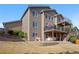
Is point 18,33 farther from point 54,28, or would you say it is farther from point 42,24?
point 54,28

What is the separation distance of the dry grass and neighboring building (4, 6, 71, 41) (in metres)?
0.15

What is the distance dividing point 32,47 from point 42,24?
1.79ft

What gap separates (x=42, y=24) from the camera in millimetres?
26188

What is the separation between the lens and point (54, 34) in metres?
26.2

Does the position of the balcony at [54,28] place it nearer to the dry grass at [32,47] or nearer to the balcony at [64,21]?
the balcony at [64,21]

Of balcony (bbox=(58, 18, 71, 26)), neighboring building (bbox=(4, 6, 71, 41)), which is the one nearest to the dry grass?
neighboring building (bbox=(4, 6, 71, 41))

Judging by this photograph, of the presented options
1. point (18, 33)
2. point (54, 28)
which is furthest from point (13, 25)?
point (54, 28)

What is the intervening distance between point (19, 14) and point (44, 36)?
2.38 ft

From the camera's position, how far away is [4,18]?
1027 inches

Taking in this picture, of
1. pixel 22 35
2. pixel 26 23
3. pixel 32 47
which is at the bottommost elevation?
pixel 32 47

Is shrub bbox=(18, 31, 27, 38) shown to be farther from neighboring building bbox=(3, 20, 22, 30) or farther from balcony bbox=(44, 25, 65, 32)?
balcony bbox=(44, 25, 65, 32)

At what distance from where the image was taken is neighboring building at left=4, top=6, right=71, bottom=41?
2614 cm

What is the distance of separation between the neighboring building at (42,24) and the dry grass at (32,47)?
15 centimetres
